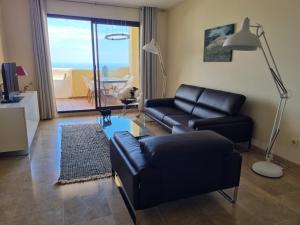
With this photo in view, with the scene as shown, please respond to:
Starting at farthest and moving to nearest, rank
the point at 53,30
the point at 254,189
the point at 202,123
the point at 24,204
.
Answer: the point at 53,30 < the point at 202,123 < the point at 254,189 < the point at 24,204

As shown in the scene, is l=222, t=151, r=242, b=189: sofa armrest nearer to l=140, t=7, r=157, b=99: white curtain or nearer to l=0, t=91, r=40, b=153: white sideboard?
l=0, t=91, r=40, b=153: white sideboard

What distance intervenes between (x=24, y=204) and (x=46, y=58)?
140 inches

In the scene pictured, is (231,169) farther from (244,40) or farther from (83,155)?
(83,155)

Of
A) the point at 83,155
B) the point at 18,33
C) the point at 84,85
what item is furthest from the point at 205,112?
the point at 84,85

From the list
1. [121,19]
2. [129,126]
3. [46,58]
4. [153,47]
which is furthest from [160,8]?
[129,126]

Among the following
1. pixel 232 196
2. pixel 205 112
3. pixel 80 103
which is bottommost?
pixel 232 196

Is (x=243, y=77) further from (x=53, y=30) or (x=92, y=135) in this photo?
(x=53, y=30)

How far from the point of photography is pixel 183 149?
1618mm

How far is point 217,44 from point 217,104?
1202mm

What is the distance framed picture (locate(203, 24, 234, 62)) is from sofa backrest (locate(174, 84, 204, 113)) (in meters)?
0.64

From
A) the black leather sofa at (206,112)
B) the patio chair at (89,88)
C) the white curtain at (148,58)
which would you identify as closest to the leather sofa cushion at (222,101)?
the black leather sofa at (206,112)

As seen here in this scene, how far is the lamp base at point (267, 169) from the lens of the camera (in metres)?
2.49

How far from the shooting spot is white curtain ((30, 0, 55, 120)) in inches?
176

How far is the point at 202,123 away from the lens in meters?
2.89
